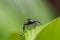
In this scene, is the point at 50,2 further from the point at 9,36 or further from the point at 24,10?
the point at 9,36

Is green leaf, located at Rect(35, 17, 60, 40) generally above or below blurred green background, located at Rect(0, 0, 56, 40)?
below

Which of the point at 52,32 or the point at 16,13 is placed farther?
the point at 16,13

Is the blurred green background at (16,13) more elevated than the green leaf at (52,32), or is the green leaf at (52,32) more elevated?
the blurred green background at (16,13)

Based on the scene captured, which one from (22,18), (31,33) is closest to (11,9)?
(22,18)

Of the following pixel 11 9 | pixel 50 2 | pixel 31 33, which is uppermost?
pixel 50 2

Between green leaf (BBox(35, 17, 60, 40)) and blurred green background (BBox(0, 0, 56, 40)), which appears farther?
blurred green background (BBox(0, 0, 56, 40))

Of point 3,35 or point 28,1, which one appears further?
point 28,1

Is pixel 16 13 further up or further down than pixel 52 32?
further up

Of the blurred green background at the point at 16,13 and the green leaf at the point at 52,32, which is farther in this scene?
the blurred green background at the point at 16,13
